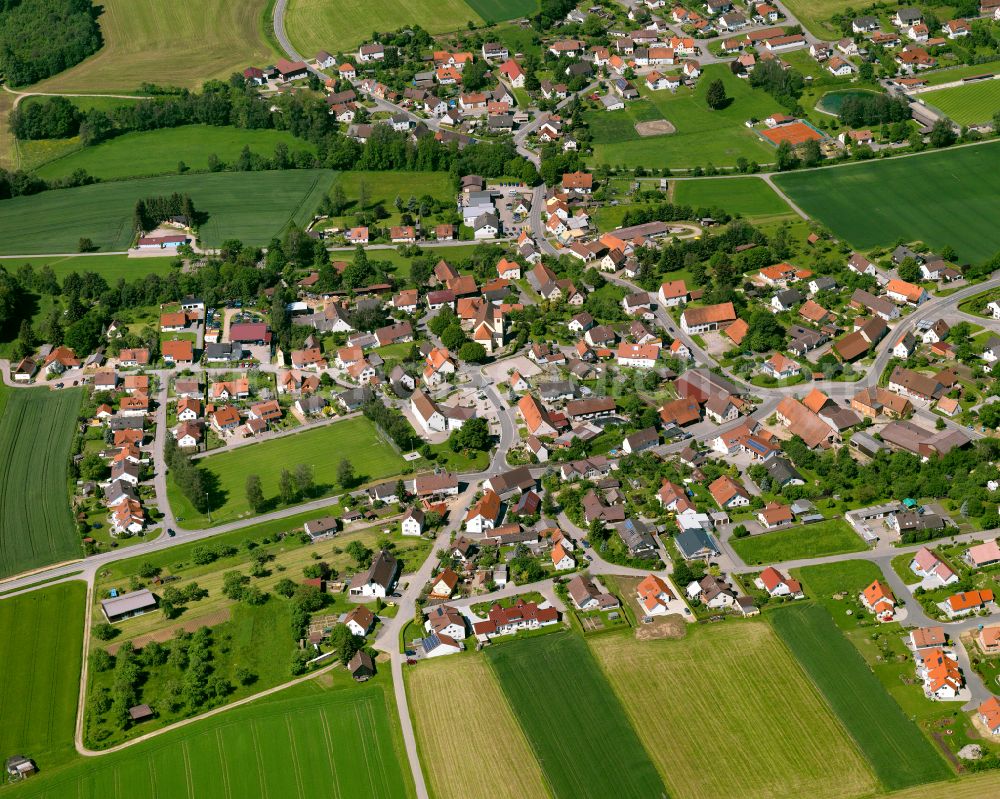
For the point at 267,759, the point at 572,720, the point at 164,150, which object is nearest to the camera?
the point at 267,759

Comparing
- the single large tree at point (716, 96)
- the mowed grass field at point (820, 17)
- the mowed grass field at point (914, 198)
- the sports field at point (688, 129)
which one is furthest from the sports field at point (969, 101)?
the single large tree at point (716, 96)

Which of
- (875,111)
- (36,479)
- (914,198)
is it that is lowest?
(914,198)

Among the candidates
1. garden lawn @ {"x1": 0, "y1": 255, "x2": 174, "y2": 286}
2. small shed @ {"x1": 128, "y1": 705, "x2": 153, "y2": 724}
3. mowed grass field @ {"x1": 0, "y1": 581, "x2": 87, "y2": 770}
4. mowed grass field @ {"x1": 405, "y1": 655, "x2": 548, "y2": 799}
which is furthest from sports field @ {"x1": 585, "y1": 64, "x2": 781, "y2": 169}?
small shed @ {"x1": 128, "y1": 705, "x2": 153, "y2": 724}

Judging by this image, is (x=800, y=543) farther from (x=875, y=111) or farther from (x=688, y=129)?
(x=875, y=111)

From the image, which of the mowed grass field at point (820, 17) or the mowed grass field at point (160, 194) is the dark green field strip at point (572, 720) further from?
the mowed grass field at point (820, 17)

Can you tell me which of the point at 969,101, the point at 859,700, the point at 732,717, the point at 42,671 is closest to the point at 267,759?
the point at 42,671

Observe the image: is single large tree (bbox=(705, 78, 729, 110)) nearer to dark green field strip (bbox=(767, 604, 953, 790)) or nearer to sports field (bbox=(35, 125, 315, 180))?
sports field (bbox=(35, 125, 315, 180))
